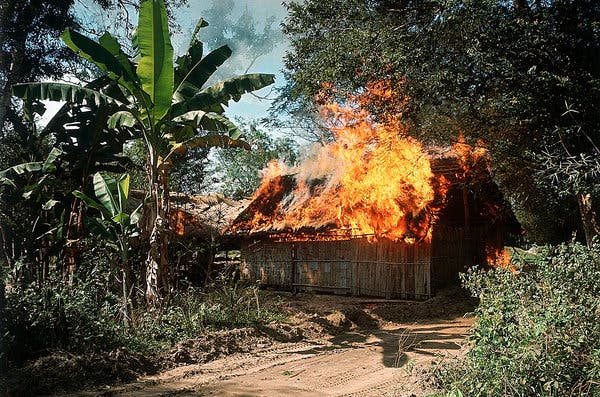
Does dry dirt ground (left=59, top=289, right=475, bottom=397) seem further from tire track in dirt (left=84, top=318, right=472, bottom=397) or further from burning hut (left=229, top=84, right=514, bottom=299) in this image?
burning hut (left=229, top=84, right=514, bottom=299)

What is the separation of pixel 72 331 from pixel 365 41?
28.9ft

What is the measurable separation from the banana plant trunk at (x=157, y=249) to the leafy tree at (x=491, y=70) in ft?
17.6

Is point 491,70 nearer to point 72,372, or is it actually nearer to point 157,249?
point 157,249

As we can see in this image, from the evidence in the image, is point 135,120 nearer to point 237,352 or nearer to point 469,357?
point 237,352

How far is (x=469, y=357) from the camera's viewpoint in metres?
5.31

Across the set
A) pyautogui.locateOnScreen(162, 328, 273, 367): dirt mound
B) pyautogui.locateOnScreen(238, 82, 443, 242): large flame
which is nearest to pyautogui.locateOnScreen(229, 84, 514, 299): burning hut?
pyautogui.locateOnScreen(238, 82, 443, 242): large flame

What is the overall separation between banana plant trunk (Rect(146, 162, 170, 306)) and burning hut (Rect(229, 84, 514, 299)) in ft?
22.6

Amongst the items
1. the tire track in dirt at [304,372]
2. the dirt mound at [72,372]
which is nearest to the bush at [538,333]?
the tire track in dirt at [304,372]

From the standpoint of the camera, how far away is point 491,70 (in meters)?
10.5

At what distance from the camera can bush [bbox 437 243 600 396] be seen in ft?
14.9

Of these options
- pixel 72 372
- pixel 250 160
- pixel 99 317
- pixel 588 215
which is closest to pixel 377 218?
pixel 588 215

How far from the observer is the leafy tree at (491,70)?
1023 cm

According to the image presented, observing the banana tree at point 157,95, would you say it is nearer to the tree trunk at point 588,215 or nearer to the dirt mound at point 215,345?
the dirt mound at point 215,345

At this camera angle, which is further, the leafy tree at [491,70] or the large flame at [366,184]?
the large flame at [366,184]
